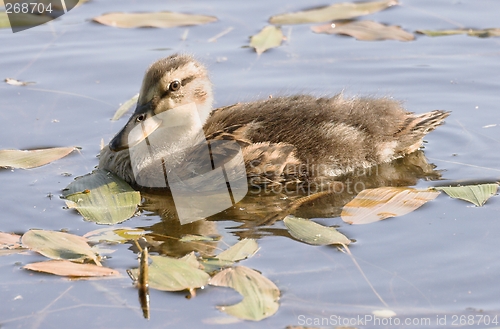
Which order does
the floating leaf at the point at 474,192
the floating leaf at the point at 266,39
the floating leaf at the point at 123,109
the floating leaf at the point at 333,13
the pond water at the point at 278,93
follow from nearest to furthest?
the pond water at the point at 278,93 → the floating leaf at the point at 474,192 → the floating leaf at the point at 123,109 → the floating leaf at the point at 266,39 → the floating leaf at the point at 333,13

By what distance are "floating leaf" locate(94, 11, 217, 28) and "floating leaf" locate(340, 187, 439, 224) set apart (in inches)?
156

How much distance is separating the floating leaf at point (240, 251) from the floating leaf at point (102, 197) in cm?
92

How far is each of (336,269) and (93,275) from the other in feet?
4.78

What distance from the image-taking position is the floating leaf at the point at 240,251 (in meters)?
5.06

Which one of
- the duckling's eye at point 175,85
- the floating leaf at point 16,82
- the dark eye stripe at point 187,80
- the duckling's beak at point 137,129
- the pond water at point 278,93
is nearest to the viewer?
the pond water at point 278,93

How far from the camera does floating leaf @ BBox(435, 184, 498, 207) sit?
19.2 ft

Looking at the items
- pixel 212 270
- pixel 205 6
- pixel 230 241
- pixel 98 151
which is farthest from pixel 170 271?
pixel 205 6

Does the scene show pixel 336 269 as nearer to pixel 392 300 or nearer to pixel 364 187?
pixel 392 300

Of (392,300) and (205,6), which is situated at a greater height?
(205,6)

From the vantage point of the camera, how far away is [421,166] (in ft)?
22.0

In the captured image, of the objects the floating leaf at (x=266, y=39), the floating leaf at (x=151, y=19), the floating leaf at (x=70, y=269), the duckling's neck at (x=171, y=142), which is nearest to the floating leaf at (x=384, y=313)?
the floating leaf at (x=70, y=269)

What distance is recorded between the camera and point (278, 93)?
23.2 ft

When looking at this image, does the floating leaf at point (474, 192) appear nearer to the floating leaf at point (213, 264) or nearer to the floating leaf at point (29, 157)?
the floating leaf at point (213, 264)

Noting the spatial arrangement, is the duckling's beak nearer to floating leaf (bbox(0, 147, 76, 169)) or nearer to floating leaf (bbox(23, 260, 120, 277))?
floating leaf (bbox(0, 147, 76, 169))
